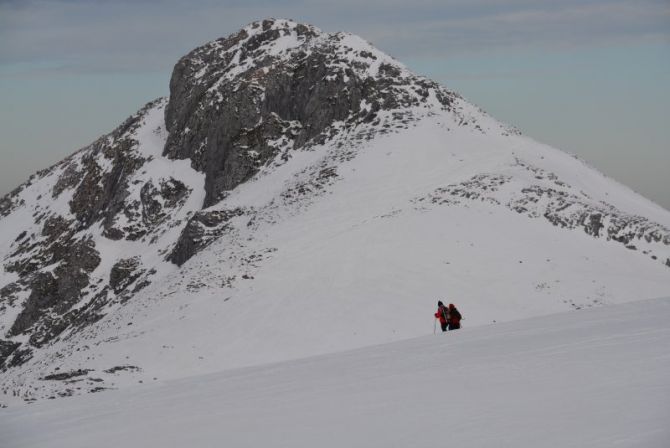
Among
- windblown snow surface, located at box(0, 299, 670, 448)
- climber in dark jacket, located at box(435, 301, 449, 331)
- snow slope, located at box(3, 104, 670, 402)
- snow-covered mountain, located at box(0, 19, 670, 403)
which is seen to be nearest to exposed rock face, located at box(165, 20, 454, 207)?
snow-covered mountain, located at box(0, 19, 670, 403)

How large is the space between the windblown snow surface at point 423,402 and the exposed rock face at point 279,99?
39459 millimetres

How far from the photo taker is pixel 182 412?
10.7 m

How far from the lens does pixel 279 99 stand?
58.0 metres

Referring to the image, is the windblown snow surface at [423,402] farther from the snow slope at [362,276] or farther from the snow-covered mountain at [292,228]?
the snow-covered mountain at [292,228]

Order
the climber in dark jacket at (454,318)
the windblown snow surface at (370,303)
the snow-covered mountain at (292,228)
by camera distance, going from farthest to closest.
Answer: the snow-covered mountain at (292,228)
the climber in dark jacket at (454,318)
the windblown snow surface at (370,303)

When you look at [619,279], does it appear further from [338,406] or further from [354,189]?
[338,406]

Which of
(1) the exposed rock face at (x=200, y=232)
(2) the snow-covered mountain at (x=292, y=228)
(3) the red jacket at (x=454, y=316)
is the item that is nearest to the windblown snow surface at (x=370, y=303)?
(2) the snow-covered mountain at (x=292, y=228)

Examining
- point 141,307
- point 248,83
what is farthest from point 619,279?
point 248,83

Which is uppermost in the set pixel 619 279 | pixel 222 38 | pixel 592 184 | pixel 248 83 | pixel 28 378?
pixel 222 38

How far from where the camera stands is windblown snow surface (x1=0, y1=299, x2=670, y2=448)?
7234 mm

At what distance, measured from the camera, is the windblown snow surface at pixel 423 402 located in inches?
285

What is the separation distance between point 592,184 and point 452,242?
15916mm

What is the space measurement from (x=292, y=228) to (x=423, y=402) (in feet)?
98.4

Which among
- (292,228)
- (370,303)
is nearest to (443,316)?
(370,303)
